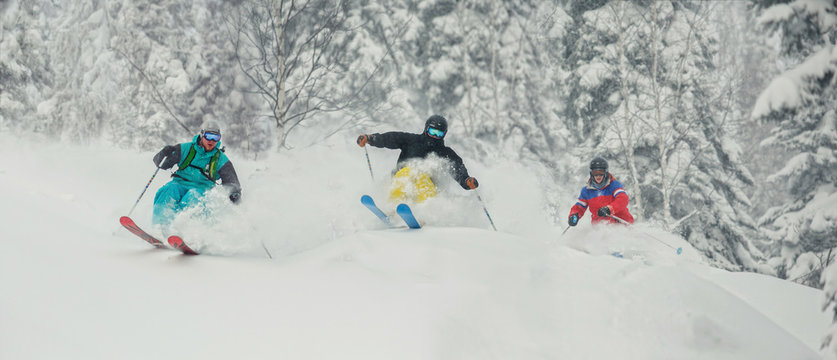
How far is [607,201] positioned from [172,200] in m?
5.67

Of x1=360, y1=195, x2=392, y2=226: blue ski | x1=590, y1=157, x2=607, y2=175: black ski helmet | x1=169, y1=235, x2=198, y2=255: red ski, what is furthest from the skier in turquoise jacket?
x1=590, y1=157, x2=607, y2=175: black ski helmet

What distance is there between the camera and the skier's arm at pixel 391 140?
21.2 feet

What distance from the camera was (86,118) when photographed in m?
21.2

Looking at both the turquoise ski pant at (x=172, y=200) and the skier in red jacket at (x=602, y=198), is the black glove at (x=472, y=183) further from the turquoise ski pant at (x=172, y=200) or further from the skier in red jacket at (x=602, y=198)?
the turquoise ski pant at (x=172, y=200)

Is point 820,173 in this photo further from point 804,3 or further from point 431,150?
point 431,150

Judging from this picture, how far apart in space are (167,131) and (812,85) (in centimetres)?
2051

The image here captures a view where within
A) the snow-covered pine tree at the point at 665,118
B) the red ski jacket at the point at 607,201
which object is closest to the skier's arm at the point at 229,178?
the red ski jacket at the point at 607,201

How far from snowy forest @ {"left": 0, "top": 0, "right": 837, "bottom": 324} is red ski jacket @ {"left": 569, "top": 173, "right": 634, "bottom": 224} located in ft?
6.22

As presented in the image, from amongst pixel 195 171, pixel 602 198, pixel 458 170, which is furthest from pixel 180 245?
pixel 602 198

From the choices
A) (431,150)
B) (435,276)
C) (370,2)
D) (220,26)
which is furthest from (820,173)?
(220,26)

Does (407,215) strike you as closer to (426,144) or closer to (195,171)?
(426,144)

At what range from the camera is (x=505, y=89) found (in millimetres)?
17828

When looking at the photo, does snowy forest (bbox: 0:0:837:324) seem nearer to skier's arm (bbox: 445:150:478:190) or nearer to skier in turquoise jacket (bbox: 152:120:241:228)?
skier in turquoise jacket (bbox: 152:120:241:228)

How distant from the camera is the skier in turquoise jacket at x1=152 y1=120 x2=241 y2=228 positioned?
205 inches
